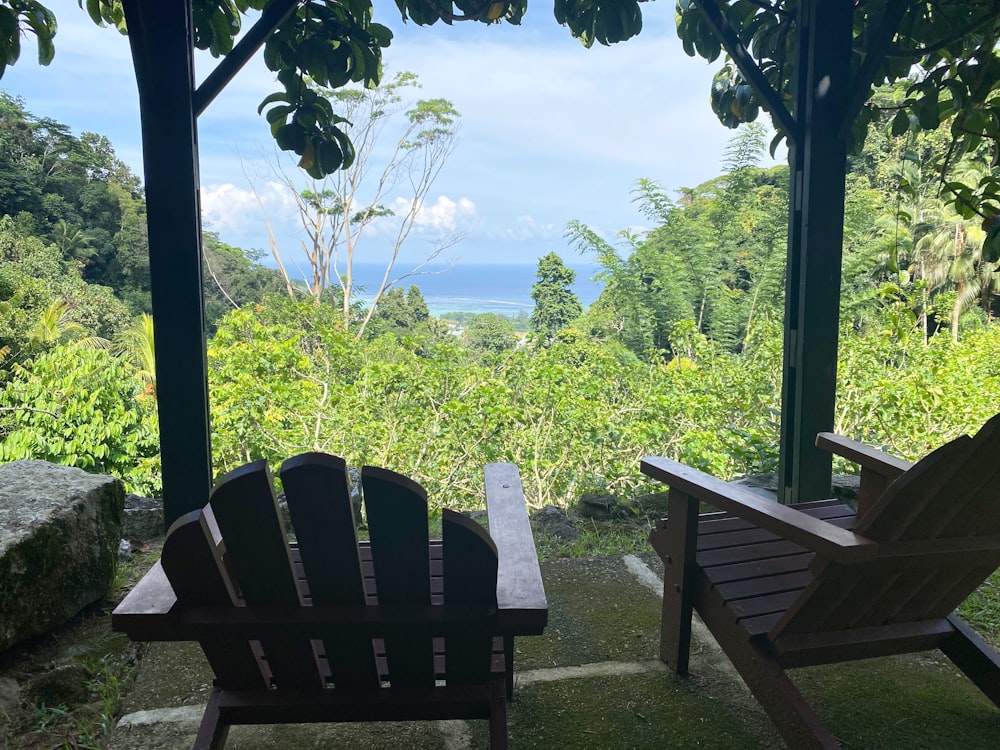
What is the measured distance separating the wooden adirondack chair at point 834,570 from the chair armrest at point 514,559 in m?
0.35

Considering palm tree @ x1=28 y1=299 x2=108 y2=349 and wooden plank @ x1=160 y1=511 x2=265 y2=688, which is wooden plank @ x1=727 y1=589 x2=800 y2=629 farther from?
palm tree @ x1=28 y1=299 x2=108 y2=349

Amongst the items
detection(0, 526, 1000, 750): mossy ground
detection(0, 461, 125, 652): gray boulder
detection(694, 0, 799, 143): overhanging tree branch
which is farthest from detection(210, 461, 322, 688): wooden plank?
detection(694, 0, 799, 143): overhanging tree branch

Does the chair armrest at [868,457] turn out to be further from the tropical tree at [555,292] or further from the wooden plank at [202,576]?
the tropical tree at [555,292]

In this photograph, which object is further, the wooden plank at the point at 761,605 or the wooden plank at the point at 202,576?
the wooden plank at the point at 761,605

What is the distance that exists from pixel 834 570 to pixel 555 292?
31.6ft

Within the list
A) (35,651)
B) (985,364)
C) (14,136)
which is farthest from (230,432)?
(14,136)

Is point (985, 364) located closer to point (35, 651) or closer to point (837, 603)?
point (837, 603)

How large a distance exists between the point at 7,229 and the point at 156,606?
20.4 m

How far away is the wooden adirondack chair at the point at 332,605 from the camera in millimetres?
973

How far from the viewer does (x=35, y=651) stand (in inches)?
69.2

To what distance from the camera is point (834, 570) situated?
3.74ft

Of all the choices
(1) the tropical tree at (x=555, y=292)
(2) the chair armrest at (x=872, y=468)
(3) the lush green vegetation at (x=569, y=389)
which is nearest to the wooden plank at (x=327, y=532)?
(2) the chair armrest at (x=872, y=468)

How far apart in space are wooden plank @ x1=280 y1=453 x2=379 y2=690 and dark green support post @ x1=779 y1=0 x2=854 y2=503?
1735 millimetres

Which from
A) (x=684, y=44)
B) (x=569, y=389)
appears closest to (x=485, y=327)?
(x=569, y=389)
